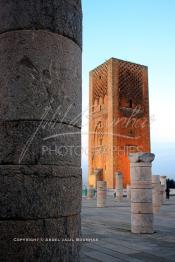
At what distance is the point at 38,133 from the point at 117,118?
3235 centimetres

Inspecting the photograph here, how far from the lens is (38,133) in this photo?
7.47 feet

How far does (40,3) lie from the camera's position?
7.82 feet

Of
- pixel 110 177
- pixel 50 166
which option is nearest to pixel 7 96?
pixel 50 166

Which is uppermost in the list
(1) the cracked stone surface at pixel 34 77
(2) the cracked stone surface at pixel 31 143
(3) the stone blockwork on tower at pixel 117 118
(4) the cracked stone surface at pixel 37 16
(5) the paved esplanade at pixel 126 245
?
(3) the stone blockwork on tower at pixel 117 118

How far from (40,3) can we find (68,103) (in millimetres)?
764

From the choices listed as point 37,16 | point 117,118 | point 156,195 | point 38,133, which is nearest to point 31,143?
point 38,133

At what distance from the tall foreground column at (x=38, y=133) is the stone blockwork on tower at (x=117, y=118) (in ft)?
98.8

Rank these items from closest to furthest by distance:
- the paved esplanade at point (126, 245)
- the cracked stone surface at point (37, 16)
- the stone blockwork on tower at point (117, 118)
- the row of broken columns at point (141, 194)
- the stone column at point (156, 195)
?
the cracked stone surface at point (37, 16) < the paved esplanade at point (126, 245) < the row of broken columns at point (141, 194) < the stone column at point (156, 195) < the stone blockwork on tower at point (117, 118)

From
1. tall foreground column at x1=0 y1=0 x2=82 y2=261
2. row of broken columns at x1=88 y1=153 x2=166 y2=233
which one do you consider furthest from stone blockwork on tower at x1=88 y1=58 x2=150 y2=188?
tall foreground column at x1=0 y1=0 x2=82 y2=261

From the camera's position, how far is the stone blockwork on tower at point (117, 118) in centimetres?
3378

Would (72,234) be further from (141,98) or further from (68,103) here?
(141,98)

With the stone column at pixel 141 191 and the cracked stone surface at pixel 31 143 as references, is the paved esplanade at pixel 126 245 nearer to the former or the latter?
the stone column at pixel 141 191

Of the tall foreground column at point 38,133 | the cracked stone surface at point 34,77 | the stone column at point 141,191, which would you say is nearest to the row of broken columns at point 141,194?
the stone column at point 141,191

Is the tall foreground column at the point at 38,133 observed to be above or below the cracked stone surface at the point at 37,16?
below
